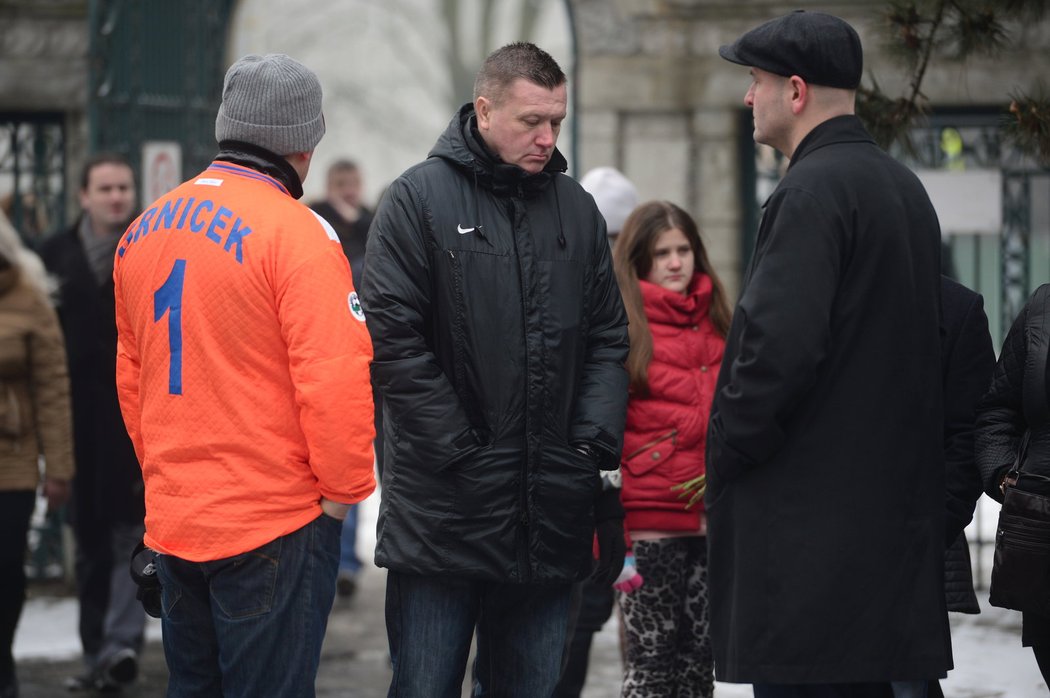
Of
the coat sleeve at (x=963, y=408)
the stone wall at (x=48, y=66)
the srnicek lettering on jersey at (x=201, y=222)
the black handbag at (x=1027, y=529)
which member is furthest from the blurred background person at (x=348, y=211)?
the black handbag at (x=1027, y=529)

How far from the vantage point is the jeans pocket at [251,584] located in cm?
372

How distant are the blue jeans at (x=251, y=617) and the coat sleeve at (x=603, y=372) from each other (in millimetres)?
746

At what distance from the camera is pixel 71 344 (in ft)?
23.0

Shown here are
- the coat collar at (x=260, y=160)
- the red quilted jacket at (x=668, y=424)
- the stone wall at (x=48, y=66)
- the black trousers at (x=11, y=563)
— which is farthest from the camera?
the stone wall at (x=48, y=66)

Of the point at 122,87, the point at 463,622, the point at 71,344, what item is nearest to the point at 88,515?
the point at 71,344

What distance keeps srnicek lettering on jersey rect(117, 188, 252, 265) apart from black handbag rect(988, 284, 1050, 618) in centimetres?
206

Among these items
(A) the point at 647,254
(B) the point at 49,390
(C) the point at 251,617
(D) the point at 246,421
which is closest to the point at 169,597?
(C) the point at 251,617

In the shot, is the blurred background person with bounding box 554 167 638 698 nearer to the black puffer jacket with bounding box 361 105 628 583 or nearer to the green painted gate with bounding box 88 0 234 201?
the black puffer jacket with bounding box 361 105 628 583

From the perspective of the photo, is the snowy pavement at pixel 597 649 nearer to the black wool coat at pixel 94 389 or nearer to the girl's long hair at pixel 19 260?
the black wool coat at pixel 94 389

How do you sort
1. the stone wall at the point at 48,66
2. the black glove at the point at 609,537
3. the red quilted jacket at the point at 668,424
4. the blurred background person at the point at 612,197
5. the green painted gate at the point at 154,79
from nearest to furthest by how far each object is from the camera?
the black glove at the point at 609,537 → the red quilted jacket at the point at 668,424 → the blurred background person at the point at 612,197 → the green painted gate at the point at 154,79 → the stone wall at the point at 48,66

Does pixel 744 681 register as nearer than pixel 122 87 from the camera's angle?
Yes

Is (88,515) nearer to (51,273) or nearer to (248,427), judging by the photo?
(51,273)

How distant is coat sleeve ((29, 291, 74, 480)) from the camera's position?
19.9ft

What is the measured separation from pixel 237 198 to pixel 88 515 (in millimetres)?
3581
